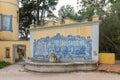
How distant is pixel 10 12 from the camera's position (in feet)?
99.1

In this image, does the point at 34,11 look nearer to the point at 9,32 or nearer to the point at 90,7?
the point at 9,32

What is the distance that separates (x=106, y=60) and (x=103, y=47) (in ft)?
25.8

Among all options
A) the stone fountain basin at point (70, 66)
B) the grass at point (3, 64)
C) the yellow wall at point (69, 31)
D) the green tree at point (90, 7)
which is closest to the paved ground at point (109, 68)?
the stone fountain basin at point (70, 66)

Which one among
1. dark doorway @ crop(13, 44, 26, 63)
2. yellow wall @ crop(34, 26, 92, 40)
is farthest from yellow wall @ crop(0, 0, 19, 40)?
yellow wall @ crop(34, 26, 92, 40)

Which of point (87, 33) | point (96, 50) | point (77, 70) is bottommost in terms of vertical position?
point (77, 70)

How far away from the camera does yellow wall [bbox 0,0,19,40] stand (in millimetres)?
29570

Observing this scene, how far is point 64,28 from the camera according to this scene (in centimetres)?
2162

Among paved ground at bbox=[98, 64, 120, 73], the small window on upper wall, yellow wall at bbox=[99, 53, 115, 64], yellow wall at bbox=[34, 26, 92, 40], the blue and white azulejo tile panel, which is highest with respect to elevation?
the small window on upper wall

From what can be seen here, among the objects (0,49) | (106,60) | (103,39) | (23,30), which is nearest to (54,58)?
(106,60)

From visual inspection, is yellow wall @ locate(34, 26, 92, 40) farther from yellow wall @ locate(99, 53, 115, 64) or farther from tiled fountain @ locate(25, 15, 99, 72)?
yellow wall @ locate(99, 53, 115, 64)

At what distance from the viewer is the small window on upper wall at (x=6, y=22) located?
2948 centimetres

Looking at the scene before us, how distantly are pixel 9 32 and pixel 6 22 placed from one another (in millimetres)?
1310

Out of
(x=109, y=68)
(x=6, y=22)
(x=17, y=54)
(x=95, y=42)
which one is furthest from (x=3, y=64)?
(x=109, y=68)

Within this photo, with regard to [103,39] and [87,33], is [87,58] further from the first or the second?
[103,39]
